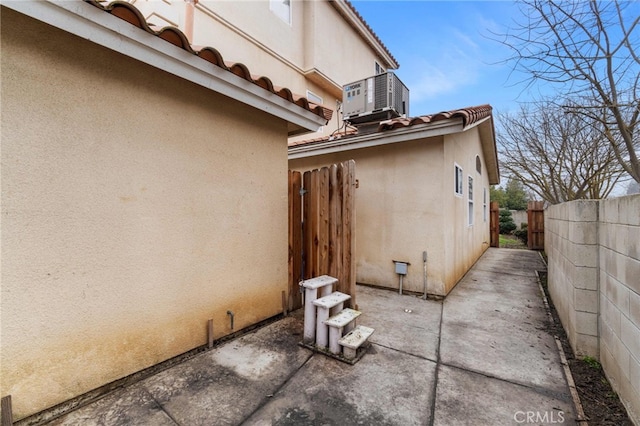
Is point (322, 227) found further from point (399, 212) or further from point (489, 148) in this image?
point (489, 148)

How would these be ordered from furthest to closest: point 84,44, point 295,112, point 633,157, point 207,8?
1. point 207,8
2. point 633,157
3. point 295,112
4. point 84,44

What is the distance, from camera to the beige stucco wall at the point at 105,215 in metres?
2.00

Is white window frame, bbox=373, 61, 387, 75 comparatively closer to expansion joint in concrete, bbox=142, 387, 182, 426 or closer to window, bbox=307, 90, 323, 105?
window, bbox=307, 90, 323, 105

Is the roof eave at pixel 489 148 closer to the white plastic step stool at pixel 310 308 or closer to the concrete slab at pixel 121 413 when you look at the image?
the white plastic step stool at pixel 310 308

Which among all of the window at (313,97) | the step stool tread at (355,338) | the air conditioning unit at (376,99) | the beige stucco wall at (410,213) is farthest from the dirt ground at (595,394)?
the window at (313,97)

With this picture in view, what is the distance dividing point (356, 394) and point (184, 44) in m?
3.54

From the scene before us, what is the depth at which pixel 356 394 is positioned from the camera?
2.41 meters

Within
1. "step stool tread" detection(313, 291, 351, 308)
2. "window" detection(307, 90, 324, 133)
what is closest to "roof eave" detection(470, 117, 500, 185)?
"window" detection(307, 90, 324, 133)

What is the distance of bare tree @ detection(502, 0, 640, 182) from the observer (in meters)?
3.94

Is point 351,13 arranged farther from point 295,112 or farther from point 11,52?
point 11,52

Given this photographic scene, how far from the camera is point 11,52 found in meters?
1.98

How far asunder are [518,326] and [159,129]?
524cm

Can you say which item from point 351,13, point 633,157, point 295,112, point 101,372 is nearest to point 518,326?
point 633,157

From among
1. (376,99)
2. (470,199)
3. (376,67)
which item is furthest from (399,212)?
(376,67)
